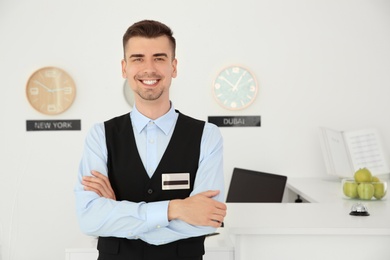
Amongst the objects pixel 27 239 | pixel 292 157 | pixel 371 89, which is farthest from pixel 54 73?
pixel 371 89

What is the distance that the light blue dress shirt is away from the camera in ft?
6.59

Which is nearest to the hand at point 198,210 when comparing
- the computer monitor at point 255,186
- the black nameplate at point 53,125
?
the computer monitor at point 255,186

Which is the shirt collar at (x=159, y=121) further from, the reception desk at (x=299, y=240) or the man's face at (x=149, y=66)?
the reception desk at (x=299, y=240)

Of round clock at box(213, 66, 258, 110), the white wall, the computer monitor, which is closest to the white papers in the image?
the white wall

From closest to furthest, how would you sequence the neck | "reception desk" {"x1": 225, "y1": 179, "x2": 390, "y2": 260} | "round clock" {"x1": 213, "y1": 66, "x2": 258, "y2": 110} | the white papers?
the neck
"reception desk" {"x1": 225, "y1": 179, "x2": 390, "y2": 260}
the white papers
"round clock" {"x1": 213, "y1": 66, "x2": 258, "y2": 110}

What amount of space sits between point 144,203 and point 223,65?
3.24m

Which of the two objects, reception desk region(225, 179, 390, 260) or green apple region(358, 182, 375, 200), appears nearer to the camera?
reception desk region(225, 179, 390, 260)

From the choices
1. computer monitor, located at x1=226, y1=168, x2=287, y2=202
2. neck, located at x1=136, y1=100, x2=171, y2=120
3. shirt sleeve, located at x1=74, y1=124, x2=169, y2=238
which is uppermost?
neck, located at x1=136, y1=100, x2=171, y2=120

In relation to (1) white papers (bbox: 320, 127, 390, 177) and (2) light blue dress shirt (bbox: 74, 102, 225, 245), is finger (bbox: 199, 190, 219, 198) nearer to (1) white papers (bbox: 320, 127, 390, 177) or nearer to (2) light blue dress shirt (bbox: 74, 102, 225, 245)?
(2) light blue dress shirt (bbox: 74, 102, 225, 245)

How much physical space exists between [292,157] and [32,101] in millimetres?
2292

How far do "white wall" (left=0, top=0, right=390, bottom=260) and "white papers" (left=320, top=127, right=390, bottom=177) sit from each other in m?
0.24

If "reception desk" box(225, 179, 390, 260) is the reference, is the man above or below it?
above

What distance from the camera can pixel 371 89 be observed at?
5172 mm

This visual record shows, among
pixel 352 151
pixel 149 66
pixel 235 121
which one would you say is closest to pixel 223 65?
pixel 235 121
